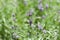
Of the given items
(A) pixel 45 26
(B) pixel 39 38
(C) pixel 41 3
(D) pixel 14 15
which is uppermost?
(C) pixel 41 3

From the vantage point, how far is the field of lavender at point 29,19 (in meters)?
1.70

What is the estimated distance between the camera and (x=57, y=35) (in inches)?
67.6

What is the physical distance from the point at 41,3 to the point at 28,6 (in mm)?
124

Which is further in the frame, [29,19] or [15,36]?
[29,19]

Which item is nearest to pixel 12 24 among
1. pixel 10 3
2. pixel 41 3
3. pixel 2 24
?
pixel 2 24

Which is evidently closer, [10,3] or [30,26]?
[30,26]

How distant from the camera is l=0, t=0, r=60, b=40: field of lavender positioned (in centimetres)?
170

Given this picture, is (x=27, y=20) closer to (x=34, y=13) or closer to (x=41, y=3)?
(x=34, y=13)

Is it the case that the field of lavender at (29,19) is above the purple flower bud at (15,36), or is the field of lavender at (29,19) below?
above

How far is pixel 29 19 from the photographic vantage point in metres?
1.80

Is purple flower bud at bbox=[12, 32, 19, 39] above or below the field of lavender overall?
below

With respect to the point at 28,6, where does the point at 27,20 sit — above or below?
below

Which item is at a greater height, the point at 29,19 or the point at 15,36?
the point at 29,19

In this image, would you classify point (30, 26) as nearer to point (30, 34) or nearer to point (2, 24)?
point (30, 34)
